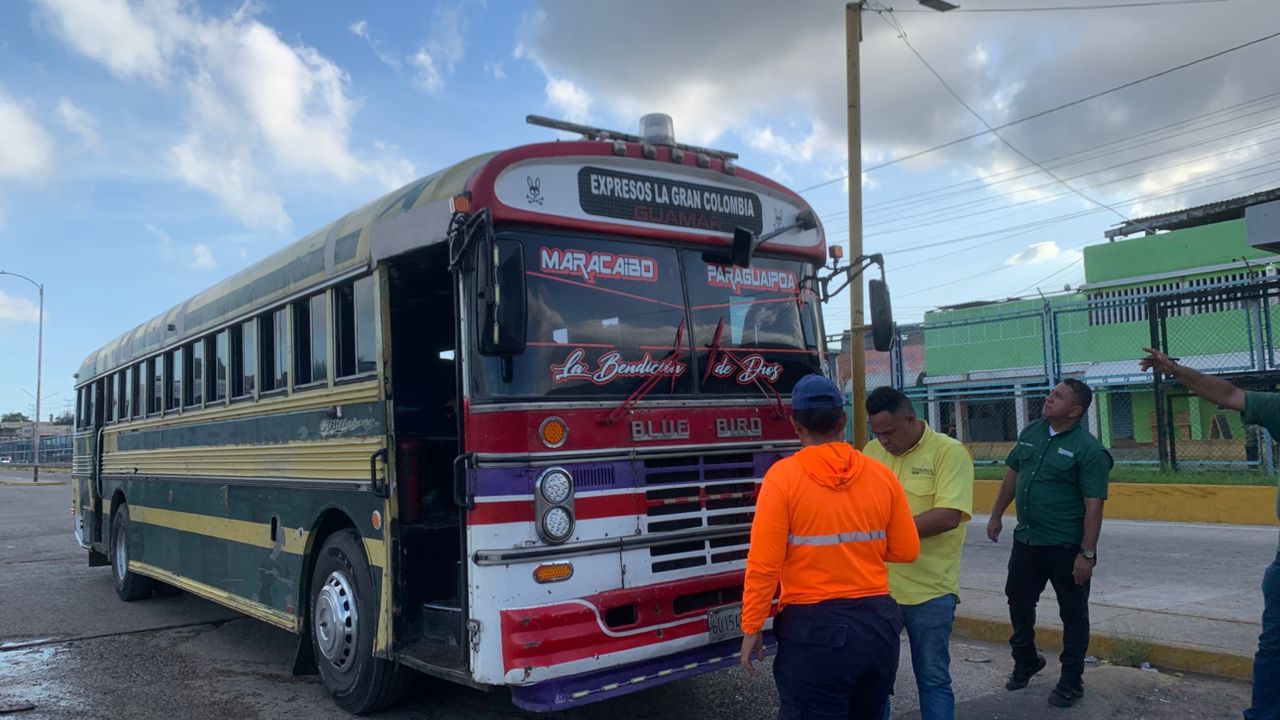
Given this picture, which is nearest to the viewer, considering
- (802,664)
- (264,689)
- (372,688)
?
(802,664)

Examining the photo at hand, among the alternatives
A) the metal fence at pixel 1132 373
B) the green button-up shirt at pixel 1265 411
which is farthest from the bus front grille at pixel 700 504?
the metal fence at pixel 1132 373

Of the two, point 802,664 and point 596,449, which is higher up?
point 596,449

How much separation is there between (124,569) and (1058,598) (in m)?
9.72

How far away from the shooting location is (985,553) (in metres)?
11.4

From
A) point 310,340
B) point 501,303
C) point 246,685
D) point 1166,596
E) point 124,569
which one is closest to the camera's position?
point 501,303

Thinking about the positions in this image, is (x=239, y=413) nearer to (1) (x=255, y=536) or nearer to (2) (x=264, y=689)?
(1) (x=255, y=536)

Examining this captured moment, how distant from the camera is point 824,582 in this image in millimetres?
3307

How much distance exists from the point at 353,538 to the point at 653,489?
6.73ft

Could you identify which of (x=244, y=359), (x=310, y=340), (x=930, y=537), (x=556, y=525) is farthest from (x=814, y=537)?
(x=244, y=359)

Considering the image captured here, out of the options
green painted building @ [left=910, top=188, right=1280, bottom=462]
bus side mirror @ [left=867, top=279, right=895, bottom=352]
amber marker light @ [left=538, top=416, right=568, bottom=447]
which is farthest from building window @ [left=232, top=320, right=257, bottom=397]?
green painted building @ [left=910, top=188, right=1280, bottom=462]

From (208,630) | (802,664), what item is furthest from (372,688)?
(208,630)

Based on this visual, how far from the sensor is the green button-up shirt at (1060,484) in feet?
16.9

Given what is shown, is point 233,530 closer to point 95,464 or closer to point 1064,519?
point 95,464

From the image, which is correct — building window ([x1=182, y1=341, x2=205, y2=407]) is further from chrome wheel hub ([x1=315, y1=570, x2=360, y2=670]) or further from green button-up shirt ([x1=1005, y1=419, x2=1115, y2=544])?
green button-up shirt ([x1=1005, y1=419, x2=1115, y2=544])
